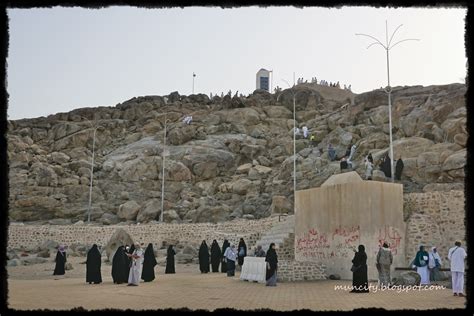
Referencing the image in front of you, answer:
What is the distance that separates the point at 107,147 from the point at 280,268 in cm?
4325

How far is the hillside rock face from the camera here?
111 ft

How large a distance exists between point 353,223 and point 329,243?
134cm

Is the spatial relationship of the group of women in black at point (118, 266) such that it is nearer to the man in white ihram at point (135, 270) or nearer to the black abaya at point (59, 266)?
the man in white ihram at point (135, 270)

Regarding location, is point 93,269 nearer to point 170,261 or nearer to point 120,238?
point 170,261

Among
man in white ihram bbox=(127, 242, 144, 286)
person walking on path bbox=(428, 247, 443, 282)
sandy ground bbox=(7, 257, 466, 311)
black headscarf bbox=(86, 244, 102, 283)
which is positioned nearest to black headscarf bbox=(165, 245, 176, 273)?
black headscarf bbox=(86, 244, 102, 283)

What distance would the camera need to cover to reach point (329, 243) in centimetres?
1792

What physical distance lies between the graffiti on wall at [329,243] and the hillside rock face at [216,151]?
7.51 m

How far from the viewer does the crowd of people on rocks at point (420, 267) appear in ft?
41.4

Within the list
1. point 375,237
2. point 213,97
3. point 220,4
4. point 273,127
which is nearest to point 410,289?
point 375,237

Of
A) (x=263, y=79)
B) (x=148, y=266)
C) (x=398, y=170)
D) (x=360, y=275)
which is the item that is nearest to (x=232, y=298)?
(x=360, y=275)

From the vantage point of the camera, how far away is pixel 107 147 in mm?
56750

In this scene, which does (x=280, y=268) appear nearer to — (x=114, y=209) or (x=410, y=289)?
(x=410, y=289)

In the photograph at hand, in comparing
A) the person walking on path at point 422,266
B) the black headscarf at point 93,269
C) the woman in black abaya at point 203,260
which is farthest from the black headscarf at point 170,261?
the person walking on path at point 422,266

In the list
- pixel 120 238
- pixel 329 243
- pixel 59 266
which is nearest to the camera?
pixel 329 243
